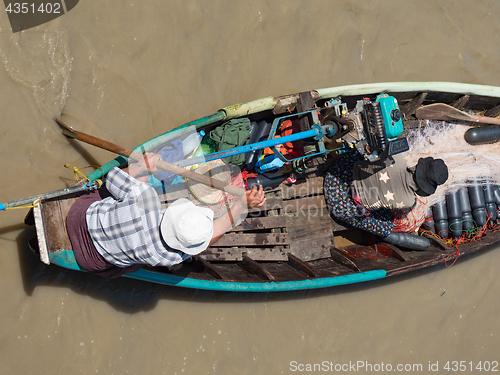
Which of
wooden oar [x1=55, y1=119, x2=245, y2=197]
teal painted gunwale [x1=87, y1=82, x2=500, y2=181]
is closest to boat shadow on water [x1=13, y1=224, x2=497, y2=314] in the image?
teal painted gunwale [x1=87, y1=82, x2=500, y2=181]

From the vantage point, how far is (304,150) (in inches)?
161

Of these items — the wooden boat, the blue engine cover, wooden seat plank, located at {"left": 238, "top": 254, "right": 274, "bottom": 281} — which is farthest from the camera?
wooden seat plank, located at {"left": 238, "top": 254, "right": 274, "bottom": 281}

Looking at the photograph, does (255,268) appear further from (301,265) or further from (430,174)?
(430,174)

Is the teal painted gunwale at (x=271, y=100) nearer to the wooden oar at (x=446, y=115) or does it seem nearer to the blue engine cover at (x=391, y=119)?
the wooden oar at (x=446, y=115)

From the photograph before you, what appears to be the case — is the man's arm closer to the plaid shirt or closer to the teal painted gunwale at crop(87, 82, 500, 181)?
the plaid shirt

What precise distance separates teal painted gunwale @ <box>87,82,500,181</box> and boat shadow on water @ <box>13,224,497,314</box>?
111 cm

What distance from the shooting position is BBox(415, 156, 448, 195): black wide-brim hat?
3.51 meters

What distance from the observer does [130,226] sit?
8.57 feet

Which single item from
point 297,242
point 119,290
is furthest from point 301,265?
point 119,290

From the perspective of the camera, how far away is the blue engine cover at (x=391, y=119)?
11.9 feet

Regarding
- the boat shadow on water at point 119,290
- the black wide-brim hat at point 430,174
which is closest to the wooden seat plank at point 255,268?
the boat shadow on water at point 119,290

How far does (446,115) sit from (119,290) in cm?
449

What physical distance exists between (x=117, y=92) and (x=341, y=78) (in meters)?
3.21

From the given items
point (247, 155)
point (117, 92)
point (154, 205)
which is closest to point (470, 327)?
point (247, 155)
